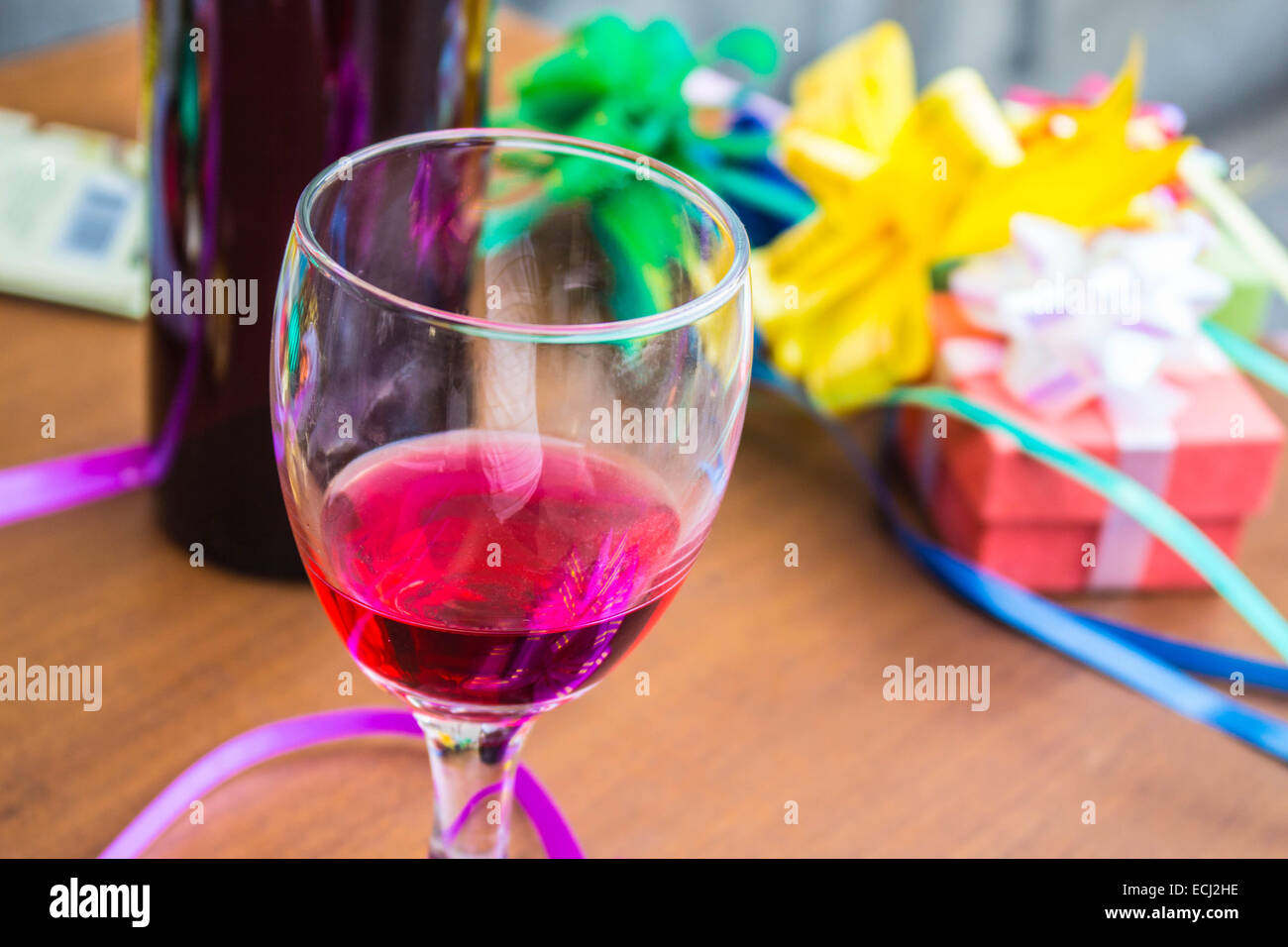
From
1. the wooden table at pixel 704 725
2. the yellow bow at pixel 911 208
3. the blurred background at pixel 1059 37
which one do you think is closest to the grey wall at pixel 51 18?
the blurred background at pixel 1059 37

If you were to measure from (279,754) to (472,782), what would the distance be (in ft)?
0.35

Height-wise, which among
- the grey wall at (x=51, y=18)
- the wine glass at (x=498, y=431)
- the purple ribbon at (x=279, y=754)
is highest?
the grey wall at (x=51, y=18)

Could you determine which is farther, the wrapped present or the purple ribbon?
the wrapped present

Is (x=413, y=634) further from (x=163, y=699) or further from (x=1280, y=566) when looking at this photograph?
(x=1280, y=566)

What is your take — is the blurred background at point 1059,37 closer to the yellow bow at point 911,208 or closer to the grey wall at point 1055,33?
the grey wall at point 1055,33

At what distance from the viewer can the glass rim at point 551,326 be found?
0.90ft

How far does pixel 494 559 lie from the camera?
1.06 ft

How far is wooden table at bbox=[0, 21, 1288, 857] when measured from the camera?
42cm

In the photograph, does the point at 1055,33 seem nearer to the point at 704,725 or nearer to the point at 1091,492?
the point at 1091,492

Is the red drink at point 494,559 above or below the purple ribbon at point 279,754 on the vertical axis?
above

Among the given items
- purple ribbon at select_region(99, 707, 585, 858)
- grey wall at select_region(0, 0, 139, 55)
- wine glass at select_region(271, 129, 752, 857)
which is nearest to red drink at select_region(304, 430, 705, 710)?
wine glass at select_region(271, 129, 752, 857)

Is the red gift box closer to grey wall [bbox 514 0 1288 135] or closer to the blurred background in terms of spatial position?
the blurred background

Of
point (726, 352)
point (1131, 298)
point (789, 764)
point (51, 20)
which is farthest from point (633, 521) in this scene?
point (51, 20)

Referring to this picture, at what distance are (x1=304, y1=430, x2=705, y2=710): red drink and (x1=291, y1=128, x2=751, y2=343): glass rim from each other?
0.13 ft
